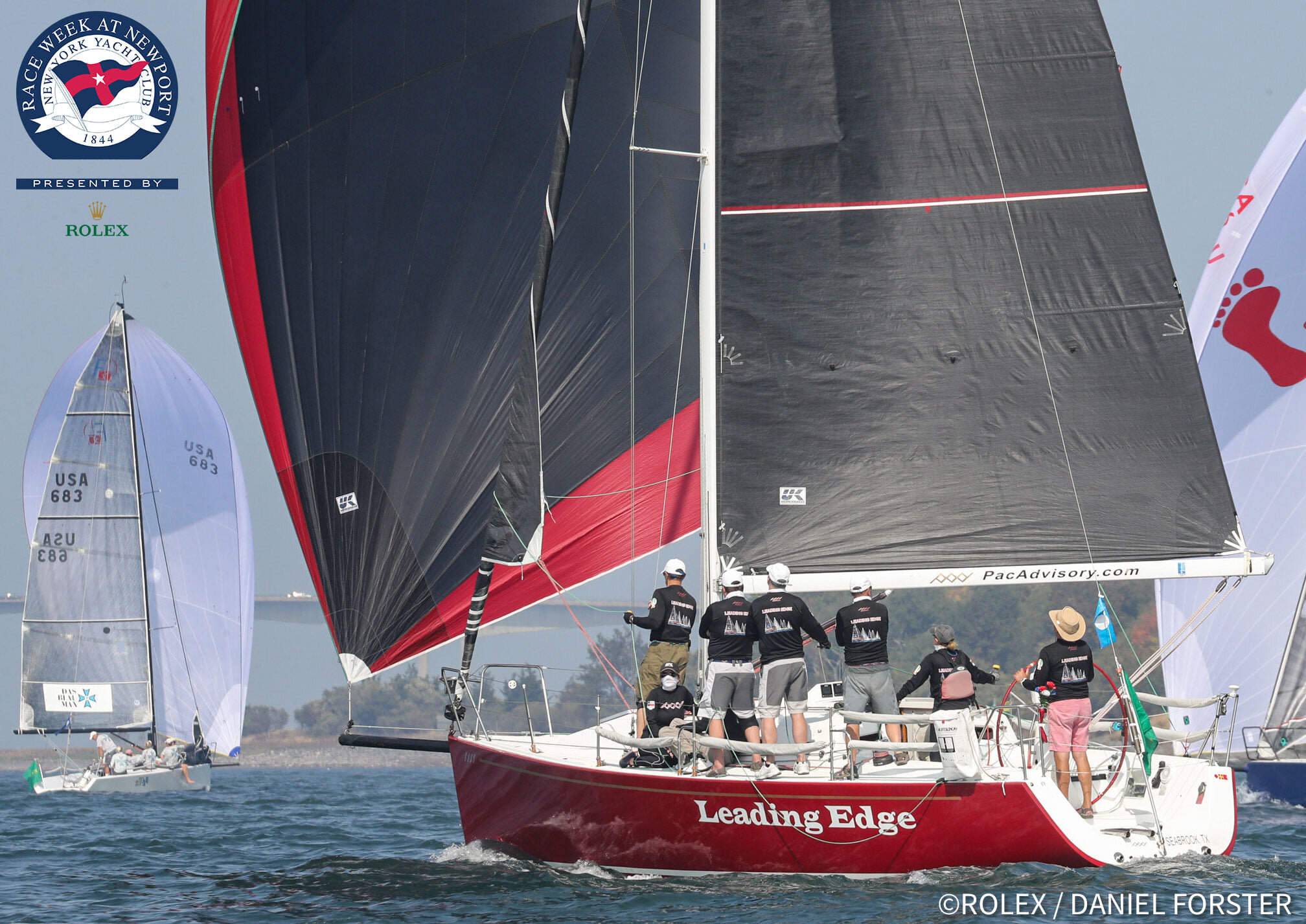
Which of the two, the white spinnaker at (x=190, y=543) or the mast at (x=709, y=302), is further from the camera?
the white spinnaker at (x=190, y=543)

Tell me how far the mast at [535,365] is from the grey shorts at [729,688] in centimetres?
217

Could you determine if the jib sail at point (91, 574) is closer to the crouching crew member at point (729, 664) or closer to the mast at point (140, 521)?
the mast at point (140, 521)

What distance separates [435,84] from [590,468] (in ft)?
13.1

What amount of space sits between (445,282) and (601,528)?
8.82ft

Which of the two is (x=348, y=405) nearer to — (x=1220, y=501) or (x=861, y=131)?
(x=861, y=131)

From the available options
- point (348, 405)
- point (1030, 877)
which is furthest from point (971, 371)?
point (348, 405)

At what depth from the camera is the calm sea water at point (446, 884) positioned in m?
9.23

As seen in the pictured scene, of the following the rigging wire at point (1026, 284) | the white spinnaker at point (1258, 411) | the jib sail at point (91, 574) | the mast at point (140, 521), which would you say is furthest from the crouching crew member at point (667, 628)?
the mast at point (140, 521)

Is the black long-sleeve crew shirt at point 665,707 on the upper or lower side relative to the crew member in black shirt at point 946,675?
lower

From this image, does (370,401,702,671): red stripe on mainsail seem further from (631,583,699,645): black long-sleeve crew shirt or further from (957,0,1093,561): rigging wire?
(957,0,1093,561): rigging wire

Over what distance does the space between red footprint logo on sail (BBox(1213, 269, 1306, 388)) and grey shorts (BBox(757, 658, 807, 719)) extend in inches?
551

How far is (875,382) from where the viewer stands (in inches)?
454

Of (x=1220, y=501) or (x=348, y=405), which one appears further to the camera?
(x=348, y=405)

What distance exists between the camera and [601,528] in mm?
13156
